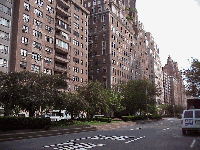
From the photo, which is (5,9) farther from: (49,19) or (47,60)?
(47,60)

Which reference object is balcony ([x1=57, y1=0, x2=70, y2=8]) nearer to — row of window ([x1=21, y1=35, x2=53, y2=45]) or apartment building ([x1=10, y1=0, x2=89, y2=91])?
apartment building ([x1=10, y1=0, x2=89, y2=91])

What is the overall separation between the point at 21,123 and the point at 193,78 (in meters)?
29.1

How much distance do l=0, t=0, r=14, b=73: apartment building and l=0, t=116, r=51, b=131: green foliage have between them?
22915 mm

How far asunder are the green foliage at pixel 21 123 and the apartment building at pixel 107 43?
5207 centimetres

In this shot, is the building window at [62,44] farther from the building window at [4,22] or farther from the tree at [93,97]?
the tree at [93,97]

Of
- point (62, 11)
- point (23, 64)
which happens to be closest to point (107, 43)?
point (62, 11)

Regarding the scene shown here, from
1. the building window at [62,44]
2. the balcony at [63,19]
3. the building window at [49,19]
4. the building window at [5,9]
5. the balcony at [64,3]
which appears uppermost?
the balcony at [64,3]

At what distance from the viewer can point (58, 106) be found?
2458cm

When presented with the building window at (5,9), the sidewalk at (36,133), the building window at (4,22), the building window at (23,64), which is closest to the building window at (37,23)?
the building window at (5,9)

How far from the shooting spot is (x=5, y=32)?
41625 mm

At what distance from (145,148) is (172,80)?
7202 inches

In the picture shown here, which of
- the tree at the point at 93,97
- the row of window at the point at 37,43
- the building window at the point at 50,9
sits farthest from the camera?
the building window at the point at 50,9

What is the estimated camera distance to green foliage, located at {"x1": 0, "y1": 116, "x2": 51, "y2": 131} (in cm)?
1717

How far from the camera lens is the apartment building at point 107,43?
243 ft
